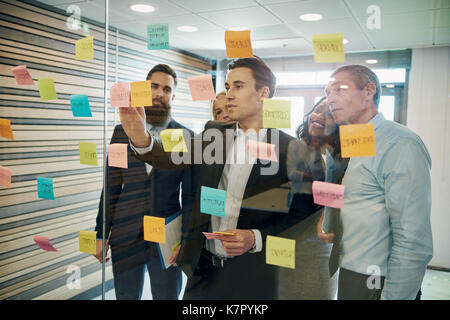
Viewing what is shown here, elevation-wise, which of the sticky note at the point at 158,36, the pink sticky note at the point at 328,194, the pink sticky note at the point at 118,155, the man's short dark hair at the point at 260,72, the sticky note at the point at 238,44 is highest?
the sticky note at the point at 158,36

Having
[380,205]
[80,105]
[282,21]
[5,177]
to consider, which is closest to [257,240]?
[380,205]

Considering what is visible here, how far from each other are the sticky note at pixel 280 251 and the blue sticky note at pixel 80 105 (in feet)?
3.48

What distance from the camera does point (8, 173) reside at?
194cm

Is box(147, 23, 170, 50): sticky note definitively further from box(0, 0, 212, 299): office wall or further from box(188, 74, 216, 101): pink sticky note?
box(188, 74, 216, 101): pink sticky note

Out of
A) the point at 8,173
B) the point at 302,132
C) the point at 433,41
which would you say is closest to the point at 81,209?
the point at 8,173

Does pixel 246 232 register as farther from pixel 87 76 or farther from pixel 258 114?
pixel 87 76

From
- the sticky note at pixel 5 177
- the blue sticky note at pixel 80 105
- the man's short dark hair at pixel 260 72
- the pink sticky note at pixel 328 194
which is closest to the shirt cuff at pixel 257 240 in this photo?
the pink sticky note at pixel 328 194

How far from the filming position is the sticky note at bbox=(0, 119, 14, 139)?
193 centimetres

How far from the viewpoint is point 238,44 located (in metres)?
1.40

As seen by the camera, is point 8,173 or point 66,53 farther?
point 8,173

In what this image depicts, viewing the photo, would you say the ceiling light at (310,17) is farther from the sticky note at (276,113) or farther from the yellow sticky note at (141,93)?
the yellow sticky note at (141,93)

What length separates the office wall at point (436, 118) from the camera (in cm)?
120

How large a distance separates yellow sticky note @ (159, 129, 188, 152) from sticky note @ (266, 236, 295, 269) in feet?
1.77

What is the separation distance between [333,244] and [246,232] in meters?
0.34
